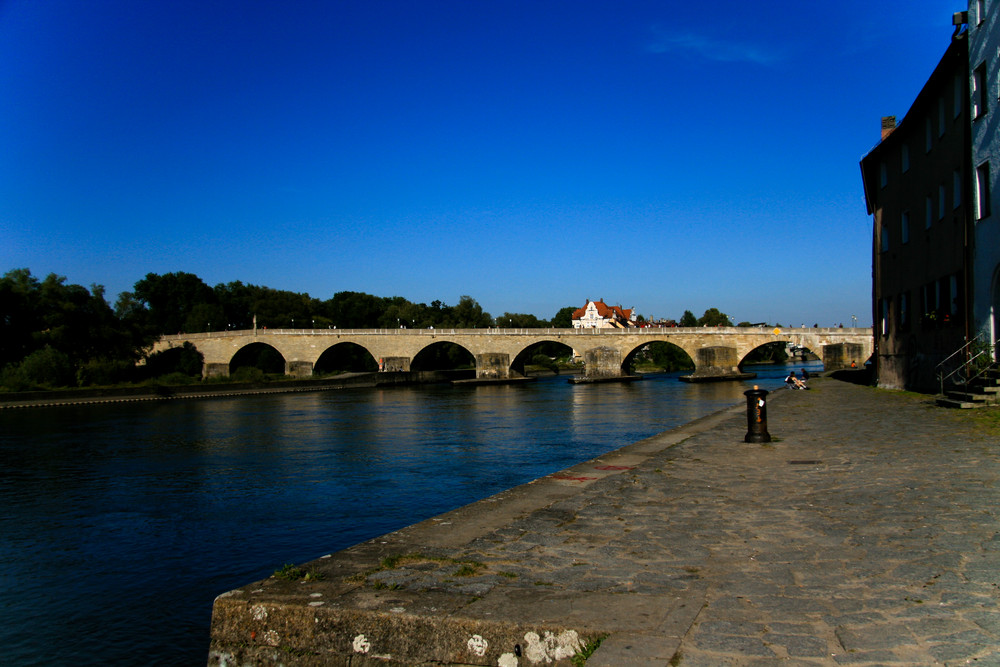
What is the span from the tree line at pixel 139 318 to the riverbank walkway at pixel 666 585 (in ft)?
181

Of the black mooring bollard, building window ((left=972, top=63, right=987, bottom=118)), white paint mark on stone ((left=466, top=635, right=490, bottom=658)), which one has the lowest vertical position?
white paint mark on stone ((left=466, top=635, right=490, bottom=658))

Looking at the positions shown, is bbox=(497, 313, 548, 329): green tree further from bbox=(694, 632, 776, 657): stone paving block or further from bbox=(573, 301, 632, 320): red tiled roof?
bbox=(694, 632, 776, 657): stone paving block

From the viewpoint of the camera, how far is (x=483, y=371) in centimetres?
7344

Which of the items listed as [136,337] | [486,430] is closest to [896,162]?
[486,430]

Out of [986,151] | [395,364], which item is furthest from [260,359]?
[986,151]

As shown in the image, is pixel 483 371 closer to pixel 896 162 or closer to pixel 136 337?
pixel 136 337

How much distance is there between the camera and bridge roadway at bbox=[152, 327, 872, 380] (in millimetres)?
66938

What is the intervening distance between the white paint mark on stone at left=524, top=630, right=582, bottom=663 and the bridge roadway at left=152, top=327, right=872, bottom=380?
63845 millimetres

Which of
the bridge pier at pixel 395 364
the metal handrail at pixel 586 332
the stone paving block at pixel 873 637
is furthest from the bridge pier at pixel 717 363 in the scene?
the stone paving block at pixel 873 637

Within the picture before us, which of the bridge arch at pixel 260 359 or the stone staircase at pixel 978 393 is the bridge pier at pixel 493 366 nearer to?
Result: the bridge arch at pixel 260 359

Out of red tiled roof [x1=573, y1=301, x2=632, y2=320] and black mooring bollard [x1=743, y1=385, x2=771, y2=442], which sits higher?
red tiled roof [x1=573, y1=301, x2=632, y2=320]

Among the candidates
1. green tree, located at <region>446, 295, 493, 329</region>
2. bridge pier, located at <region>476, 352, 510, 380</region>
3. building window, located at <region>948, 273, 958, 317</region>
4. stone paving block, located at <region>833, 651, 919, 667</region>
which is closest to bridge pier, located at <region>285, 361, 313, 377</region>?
bridge pier, located at <region>476, 352, 510, 380</region>

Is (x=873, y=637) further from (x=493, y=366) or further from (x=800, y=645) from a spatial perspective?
(x=493, y=366)

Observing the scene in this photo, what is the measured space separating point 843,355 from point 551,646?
63.2m
